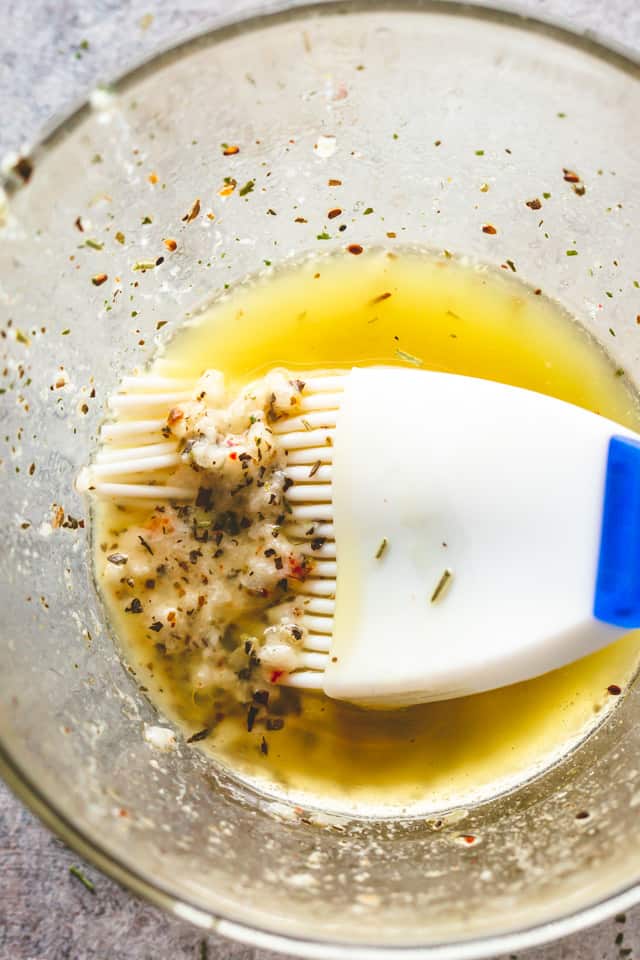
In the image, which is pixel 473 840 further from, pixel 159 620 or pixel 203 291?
pixel 203 291

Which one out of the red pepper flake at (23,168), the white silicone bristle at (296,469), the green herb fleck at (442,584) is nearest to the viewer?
the red pepper flake at (23,168)

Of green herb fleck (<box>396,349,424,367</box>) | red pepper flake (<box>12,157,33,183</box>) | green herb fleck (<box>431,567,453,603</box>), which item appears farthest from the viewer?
green herb fleck (<box>396,349,424,367</box>)

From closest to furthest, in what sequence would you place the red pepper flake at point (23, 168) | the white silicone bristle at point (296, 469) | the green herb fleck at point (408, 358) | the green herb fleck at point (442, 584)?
1. the red pepper flake at point (23, 168)
2. the green herb fleck at point (442, 584)
3. the white silicone bristle at point (296, 469)
4. the green herb fleck at point (408, 358)

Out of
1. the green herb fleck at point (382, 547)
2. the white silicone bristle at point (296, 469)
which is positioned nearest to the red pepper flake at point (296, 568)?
the white silicone bristle at point (296, 469)

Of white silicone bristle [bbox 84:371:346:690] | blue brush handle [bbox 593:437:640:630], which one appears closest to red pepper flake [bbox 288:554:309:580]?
white silicone bristle [bbox 84:371:346:690]

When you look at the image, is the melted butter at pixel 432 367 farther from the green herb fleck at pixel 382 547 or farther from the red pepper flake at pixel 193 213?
the green herb fleck at pixel 382 547

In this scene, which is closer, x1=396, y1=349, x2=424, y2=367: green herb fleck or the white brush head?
the white brush head

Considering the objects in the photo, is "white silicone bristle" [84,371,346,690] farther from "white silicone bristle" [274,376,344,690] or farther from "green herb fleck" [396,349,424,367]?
"green herb fleck" [396,349,424,367]
